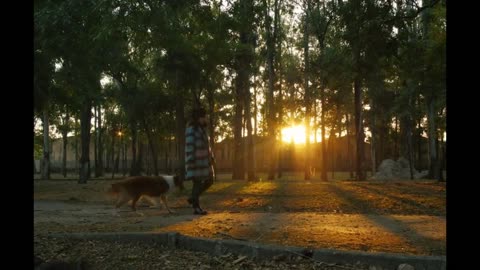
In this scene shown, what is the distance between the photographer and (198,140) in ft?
31.5

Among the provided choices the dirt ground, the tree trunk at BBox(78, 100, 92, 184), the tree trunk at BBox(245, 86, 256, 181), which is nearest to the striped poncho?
the dirt ground

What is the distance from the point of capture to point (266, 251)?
17.9 ft

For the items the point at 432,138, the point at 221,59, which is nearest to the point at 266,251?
the point at 221,59

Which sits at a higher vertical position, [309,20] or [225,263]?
[309,20]

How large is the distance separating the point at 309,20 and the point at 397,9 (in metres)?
17.3

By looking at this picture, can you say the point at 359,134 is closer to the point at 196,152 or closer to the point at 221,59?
the point at 221,59

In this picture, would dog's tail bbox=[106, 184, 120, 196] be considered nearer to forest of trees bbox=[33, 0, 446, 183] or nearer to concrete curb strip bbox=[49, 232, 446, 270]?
forest of trees bbox=[33, 0, 446, 183]

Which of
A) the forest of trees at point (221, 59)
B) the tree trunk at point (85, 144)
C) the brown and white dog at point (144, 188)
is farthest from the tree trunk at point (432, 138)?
the brown and white dog at point (144, 188)

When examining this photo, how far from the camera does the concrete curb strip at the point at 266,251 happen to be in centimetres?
484

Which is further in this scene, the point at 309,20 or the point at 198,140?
the point at 309,20
